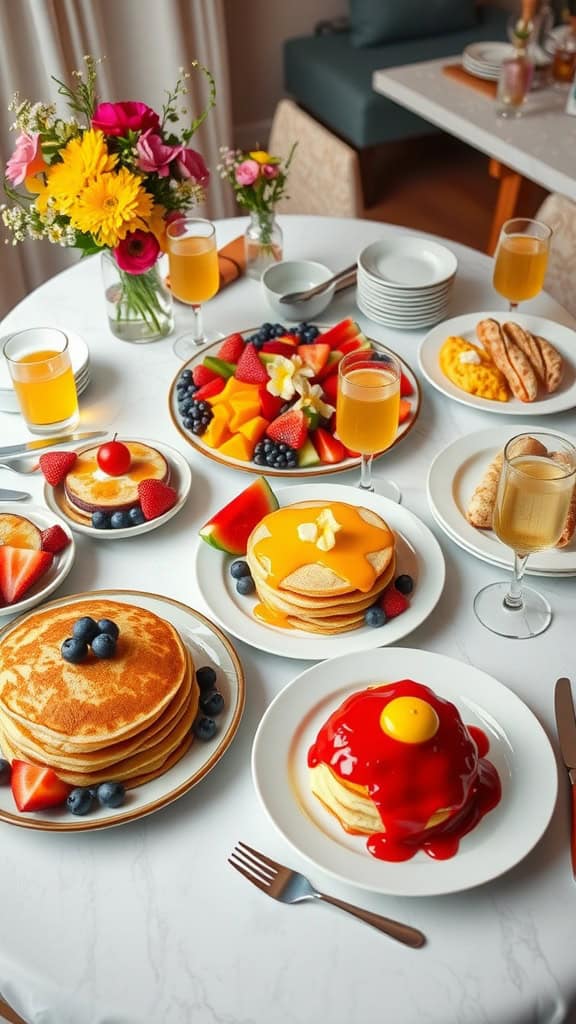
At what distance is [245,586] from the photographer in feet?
4.73

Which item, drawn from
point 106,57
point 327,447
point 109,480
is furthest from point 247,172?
point 106,57

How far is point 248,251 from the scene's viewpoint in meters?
2.25

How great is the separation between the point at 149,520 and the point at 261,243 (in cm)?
95

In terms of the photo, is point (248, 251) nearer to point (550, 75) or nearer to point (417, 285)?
point (417, 285)

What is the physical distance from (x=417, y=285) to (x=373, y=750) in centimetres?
125

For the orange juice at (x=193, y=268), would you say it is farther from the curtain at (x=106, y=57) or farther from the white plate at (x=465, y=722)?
the curtain at (x=106, y=57)

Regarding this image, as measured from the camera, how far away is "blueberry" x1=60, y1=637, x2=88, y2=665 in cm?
121

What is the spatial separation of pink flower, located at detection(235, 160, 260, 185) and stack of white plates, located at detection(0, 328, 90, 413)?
53 cm

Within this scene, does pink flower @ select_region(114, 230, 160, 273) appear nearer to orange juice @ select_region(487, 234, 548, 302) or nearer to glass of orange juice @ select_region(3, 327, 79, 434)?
glass of orange juice @ select_region(3, 327, 79, 434)

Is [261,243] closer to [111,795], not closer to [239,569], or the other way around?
[239,569]

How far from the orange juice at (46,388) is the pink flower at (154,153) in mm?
404

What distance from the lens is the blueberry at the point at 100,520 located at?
5.11 ft

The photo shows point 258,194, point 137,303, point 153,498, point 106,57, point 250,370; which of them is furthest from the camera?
point 106,57

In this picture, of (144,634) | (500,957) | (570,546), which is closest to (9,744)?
(144,634)
